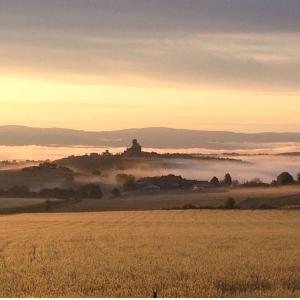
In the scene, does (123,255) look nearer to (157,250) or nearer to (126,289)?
(157,250)

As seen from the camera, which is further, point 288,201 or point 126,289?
point 288,201

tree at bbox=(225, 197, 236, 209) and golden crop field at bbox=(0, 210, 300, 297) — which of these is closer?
golden crop field at bbox=(0, 210, 300, 297)

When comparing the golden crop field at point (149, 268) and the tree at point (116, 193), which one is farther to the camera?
the tree at point (116, 193)

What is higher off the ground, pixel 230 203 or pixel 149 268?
pixel 149 268

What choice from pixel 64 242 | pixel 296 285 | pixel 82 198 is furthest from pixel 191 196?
pixel 296 285

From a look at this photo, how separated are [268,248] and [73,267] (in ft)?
39.5

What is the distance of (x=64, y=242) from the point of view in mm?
38625

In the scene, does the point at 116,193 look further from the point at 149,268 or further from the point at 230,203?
the point at 149,268

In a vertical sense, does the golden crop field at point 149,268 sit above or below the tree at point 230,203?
above

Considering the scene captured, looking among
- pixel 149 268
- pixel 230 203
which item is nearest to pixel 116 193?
pixel 230 203

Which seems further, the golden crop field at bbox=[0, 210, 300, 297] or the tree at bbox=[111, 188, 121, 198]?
the tree at bbox=[111, 188, 121, 198]

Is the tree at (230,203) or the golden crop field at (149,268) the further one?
the tree at (230,203)

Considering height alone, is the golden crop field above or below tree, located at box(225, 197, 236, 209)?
above

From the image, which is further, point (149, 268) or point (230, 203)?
point (230, 203)
